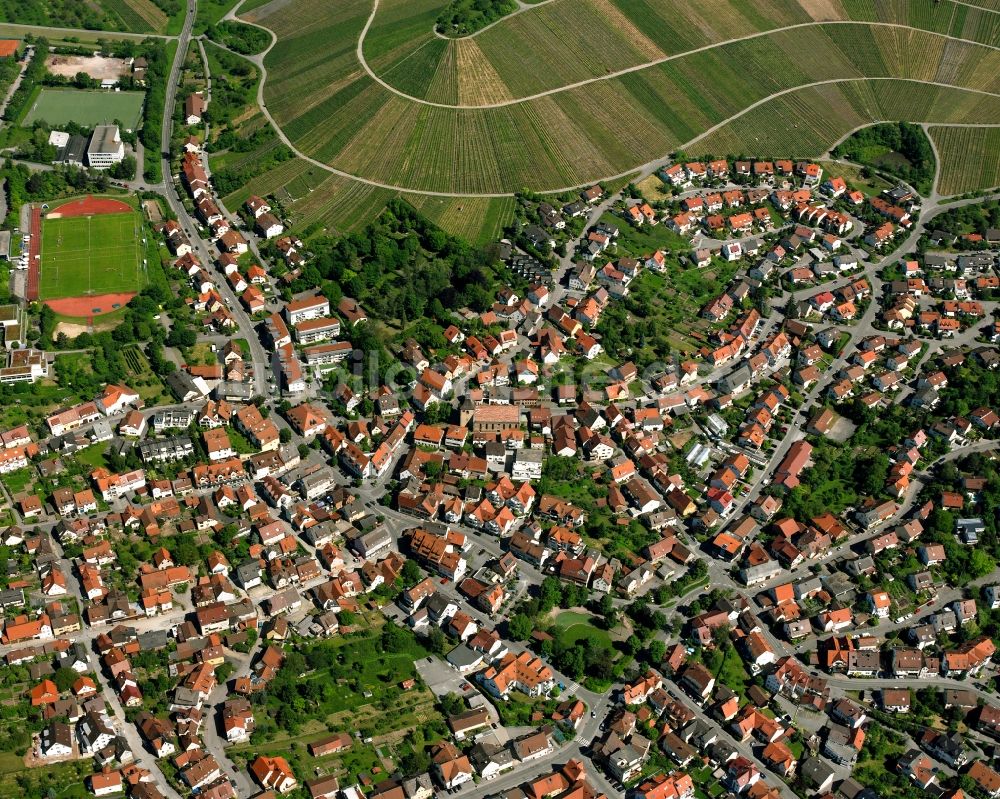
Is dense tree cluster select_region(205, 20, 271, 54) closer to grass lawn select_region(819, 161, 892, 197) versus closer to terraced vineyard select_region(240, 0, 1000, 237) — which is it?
terraced vineyard select_region(240, 0, 1000, 237)

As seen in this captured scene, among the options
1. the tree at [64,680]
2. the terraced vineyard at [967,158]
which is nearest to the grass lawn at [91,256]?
the tree at [64,680]

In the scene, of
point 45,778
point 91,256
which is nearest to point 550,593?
point 45,778

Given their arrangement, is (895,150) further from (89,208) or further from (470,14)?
(89,208)

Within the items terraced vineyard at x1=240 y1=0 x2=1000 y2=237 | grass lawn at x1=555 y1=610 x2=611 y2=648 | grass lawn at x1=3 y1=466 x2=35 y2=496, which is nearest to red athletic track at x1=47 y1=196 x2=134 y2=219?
terraced vineyard at x1=240 y1=0 x2=1000 y2=237

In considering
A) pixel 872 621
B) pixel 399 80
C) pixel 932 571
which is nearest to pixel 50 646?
pixel 872 621

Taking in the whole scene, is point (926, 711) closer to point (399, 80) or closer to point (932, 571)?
point (932, 571)

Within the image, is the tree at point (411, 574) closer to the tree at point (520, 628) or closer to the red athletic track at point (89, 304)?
the tree at point (520, 628)
